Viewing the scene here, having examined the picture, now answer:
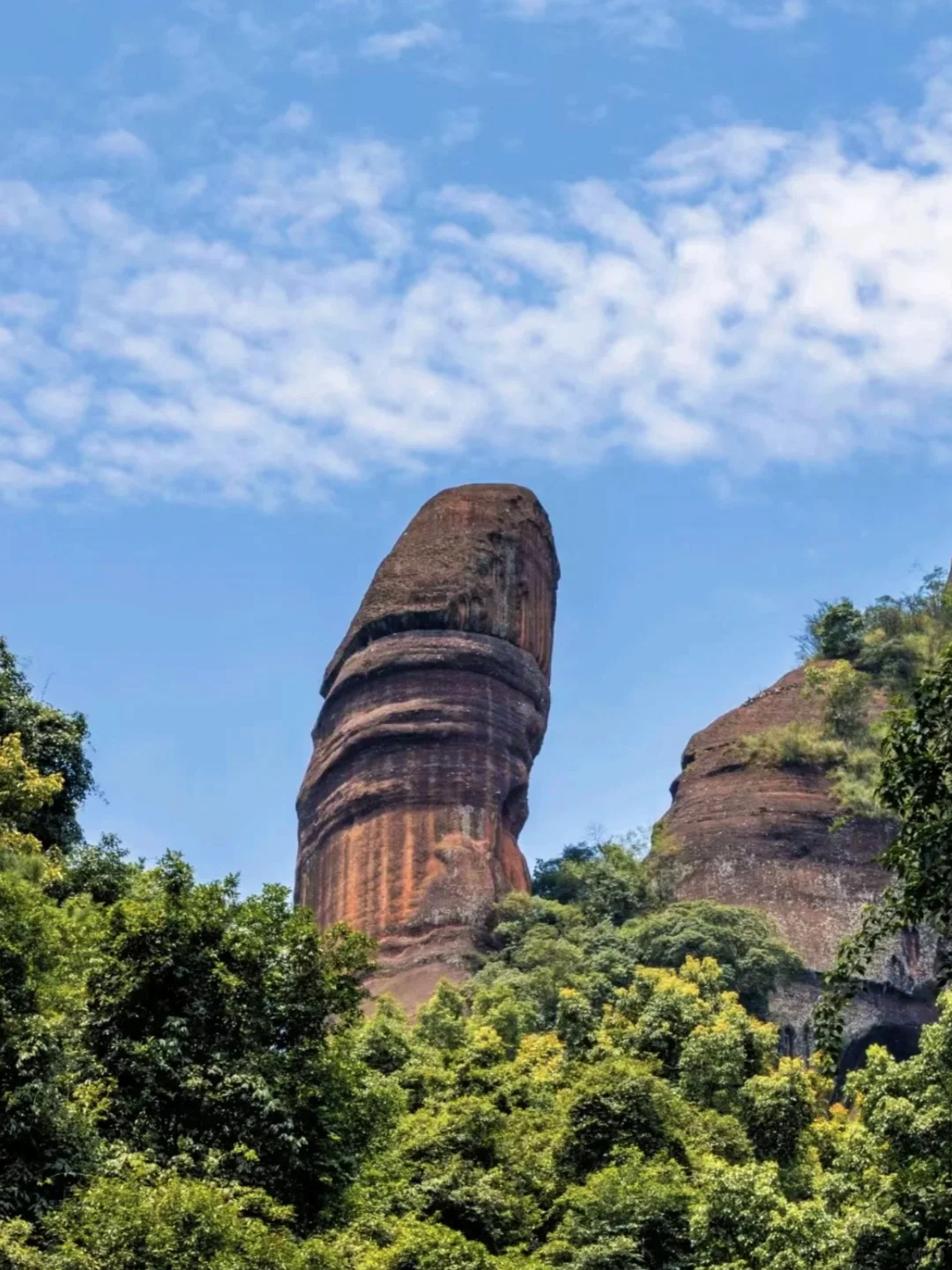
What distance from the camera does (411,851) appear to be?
2205 inches

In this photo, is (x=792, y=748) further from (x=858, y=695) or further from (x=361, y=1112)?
(x=361, y=1112)

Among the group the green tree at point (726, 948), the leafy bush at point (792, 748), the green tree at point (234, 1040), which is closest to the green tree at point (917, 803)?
the green tree at point (234, 1040)

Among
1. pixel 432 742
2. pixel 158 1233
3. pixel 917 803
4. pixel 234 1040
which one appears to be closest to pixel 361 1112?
pixel 234 1040

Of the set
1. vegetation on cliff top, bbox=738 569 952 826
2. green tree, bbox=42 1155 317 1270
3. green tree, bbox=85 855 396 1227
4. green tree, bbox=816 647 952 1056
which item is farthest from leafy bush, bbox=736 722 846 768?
green tree, bbox=816 647 952 1056

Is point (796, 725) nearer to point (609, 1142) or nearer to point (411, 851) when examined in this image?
point (411, 851)

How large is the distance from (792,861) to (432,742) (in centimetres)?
962

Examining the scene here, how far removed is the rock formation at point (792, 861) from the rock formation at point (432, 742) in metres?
4.96

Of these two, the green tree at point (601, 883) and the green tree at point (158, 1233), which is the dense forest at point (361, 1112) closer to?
the green tree at point (158, 1233)

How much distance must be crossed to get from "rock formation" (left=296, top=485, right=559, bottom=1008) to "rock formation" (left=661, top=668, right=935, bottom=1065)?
16.3 feet

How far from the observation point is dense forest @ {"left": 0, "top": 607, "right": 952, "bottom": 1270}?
1967 cm

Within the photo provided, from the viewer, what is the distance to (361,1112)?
23.5 metres

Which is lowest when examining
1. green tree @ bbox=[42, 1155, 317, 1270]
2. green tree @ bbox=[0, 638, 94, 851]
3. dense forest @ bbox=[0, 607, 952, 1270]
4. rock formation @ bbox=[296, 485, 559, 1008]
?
green tree @ bbox=[42, 1155, 317, 1270]

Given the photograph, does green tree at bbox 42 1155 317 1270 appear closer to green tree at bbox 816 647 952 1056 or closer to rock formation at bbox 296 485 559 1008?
green tree at bbox 816 647 952 1056

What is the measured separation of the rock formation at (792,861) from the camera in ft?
172
